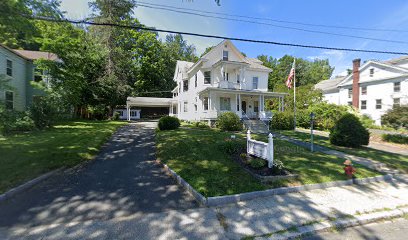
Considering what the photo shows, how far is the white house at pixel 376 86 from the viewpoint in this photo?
25.7 m

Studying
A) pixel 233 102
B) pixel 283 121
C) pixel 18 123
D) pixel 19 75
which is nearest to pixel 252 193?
pixel 18 123

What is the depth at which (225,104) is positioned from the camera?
22125 millimetres

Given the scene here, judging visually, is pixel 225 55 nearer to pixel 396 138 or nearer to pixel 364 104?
pixel 396 138

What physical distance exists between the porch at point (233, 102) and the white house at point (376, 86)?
15820 mm

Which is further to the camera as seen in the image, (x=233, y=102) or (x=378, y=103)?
(x=378, y=103)

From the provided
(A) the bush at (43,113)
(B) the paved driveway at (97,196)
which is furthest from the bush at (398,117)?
(A) the bush at (43,113)

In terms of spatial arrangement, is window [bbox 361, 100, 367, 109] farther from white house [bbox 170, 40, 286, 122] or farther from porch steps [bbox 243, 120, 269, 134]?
porch steps [bbox 243, 120, 269, 134]

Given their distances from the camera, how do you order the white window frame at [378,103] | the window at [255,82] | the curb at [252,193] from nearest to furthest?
the curb at [252,193], the window at [255,82], the white window frame at [378,103]

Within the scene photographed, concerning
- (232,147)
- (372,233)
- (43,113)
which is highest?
(43,113)

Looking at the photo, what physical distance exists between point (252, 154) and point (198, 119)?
15.4 metres

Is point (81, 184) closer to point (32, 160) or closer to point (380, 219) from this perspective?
point (32, 160)

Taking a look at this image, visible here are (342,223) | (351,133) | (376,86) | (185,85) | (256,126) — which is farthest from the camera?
(185,85)

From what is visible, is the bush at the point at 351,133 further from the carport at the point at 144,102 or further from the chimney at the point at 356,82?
the carport at the point at 144,102

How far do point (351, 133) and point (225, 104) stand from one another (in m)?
12.5
